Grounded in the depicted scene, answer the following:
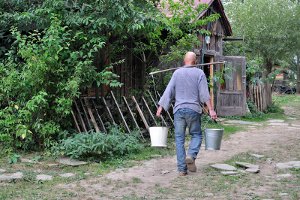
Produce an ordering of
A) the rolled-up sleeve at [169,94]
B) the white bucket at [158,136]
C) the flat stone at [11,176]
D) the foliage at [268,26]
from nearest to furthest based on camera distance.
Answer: the flat stone at [11,176] → the rolled-up sleeve at [169,94] → the white bucket at [158,136] → the foliage at [268,26]

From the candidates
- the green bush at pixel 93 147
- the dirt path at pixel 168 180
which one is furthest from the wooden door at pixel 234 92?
the green bush at pixel 93 147

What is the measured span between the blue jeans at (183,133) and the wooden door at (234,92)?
8.23 m

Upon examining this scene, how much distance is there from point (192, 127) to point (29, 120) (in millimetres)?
2865

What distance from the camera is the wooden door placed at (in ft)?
46.0

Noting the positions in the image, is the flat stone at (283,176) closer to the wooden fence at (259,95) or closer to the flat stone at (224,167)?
the flat stone at (224,167)

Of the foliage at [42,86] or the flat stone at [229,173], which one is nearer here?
the flat stone at [229,173]

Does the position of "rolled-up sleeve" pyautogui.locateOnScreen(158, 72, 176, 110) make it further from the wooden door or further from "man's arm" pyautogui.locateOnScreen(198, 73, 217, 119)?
the wooden door

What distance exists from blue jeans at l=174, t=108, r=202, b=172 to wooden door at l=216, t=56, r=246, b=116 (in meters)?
8.23

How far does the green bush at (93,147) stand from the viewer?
6.49 m

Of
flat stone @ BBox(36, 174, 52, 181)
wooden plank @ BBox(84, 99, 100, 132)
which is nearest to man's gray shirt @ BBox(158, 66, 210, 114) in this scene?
flat stone @ BBox(36, 174, 52, 181)

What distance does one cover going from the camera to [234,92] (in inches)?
556

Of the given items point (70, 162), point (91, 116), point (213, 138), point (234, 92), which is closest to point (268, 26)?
point (234, 92)

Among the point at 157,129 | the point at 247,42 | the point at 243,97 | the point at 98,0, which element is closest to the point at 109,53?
the point at 98,0

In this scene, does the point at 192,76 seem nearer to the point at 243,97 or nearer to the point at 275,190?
the point at 275,190
